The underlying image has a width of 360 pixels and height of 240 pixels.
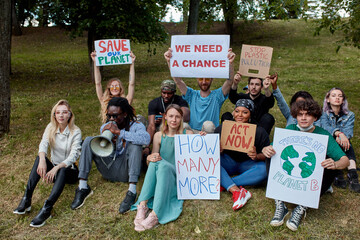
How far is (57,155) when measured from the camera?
4008mm

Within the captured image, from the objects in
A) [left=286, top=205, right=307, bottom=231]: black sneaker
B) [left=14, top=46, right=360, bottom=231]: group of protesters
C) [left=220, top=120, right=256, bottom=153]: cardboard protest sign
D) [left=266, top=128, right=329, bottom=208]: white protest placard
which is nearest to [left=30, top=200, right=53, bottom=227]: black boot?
[left=14, top=46, right=360, bottom=231]: group of protesters

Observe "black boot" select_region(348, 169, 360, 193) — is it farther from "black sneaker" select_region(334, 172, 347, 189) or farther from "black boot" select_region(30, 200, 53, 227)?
"black boot" select_region(30, 200, 53, 227)

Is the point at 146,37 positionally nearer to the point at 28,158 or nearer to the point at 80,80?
the point at 80,80

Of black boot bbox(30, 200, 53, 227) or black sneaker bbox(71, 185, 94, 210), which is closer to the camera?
black boot bbox(30, 200, 53, 227)

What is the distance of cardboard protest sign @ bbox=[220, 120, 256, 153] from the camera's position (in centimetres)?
376

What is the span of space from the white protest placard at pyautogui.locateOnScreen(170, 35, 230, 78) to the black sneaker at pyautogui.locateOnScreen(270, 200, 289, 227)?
6.39ft

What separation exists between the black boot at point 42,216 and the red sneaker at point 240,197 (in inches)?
82.2

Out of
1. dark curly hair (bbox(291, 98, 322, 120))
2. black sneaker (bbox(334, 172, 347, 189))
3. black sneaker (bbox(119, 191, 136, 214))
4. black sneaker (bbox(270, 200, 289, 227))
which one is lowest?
black sneaker (bbox(119, 191, 136, 214))

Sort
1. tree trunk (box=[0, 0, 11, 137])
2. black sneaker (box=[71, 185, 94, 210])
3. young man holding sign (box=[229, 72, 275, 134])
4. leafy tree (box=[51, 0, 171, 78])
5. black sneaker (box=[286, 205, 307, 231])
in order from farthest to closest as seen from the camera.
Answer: leafy tree (box=[51, 0, 171, 78]) < tree trunk (box=[0, 0, 11, 137]) < young man holding sign (box=[229, 72, 275, 134]) < black sneaker (box=[71, 185, 94, 210]) < black sneaker (box=[286, 205, 307, 231])

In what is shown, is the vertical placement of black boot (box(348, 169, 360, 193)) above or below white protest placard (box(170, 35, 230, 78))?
below

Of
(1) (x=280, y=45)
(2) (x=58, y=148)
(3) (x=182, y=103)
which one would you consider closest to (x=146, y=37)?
(3) (x=182, y=103)

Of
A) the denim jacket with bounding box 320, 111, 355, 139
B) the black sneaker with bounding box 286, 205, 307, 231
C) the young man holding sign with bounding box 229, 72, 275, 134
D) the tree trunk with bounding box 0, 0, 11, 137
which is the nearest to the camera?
the black sneaker with bounding box 286, 205, 307, 231

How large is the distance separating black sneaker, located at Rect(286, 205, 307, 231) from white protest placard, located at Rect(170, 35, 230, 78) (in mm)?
2077

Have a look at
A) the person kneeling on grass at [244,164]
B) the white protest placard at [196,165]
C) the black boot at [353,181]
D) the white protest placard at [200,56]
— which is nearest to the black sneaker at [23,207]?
the white protest placard at [196,165]
